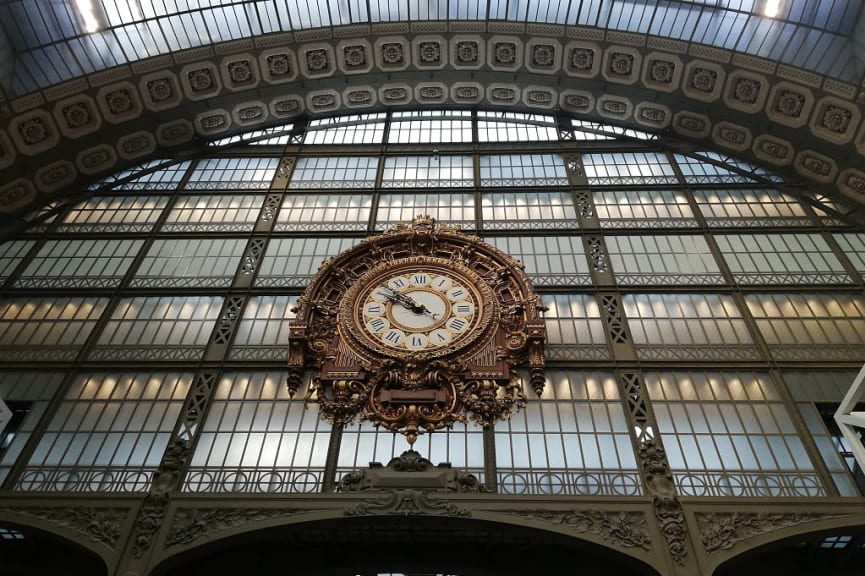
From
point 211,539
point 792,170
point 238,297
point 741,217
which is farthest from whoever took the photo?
point 792,170

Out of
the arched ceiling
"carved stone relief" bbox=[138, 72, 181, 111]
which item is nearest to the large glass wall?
the arched ceiling

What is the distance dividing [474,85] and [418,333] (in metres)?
13.5

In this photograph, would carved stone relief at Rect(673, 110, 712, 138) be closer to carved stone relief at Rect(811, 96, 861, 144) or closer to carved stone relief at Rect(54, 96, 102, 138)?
carved stone relief at Rect(811, 96, 861, 144)

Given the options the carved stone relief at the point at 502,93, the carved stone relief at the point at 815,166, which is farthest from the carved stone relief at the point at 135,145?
the carved stone relief at the point at 815,166

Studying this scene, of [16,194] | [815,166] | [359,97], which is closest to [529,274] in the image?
[815,166]

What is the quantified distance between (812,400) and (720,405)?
2.18 m

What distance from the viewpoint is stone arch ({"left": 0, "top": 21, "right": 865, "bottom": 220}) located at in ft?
67.3

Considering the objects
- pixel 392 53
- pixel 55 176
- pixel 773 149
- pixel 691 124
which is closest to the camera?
pixel 55 176

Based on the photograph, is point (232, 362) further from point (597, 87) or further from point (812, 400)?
point (597, 87)

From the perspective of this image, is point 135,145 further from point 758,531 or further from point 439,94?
point 758,531

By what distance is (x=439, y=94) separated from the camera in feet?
83.6

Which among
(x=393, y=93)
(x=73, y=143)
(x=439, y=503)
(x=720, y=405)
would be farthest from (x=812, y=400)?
(x=73, y=143)

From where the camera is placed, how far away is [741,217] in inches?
786

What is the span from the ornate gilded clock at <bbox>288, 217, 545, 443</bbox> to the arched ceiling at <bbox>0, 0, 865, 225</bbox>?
31.0ft
